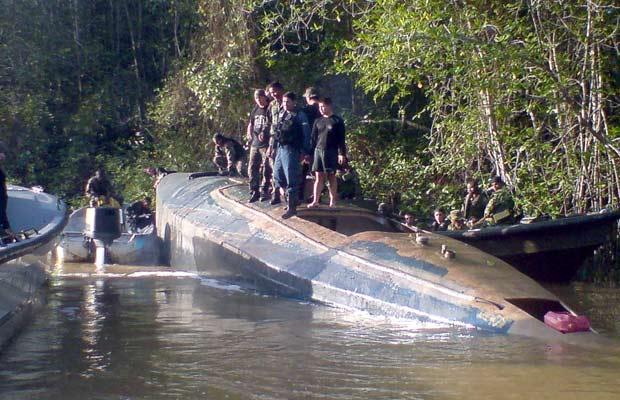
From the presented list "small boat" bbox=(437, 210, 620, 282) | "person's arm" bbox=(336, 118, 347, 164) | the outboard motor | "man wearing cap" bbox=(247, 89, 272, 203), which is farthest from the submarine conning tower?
"small boat" bbox=(437, 210, 620, 282)

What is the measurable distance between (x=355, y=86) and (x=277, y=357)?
32.4 ft

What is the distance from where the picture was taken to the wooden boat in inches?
380

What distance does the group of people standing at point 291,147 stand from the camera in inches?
490

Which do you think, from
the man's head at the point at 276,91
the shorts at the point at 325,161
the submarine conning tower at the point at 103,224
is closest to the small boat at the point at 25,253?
the submarine conning tower at the point at 103,224

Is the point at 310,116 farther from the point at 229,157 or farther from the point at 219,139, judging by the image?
the point at 229,157

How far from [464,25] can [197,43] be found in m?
9.03

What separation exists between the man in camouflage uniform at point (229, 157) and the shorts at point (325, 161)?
3.58 metres

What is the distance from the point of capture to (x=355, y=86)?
58.3 ft

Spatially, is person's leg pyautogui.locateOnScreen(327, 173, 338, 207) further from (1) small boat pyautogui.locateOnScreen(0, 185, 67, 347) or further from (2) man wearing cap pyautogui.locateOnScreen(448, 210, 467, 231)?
(1) small boat pyautogui.locateOnScreen(0, 185, 67, 347)

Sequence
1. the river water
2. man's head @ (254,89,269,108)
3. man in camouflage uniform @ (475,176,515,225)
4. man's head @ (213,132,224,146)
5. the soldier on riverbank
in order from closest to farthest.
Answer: the river water < man's head @ (254,89,269,108) < man in camouflage uniform @ (475,176,515,225) < man's head @ (213,132,224,146) < the soldier on riverbank

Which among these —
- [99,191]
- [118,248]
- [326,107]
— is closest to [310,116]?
[326,107]

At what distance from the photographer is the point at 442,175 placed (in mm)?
17734

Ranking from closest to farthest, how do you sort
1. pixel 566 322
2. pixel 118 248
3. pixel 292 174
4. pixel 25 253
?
pixel 566 322, pixel 25 253, pixel 292 174, pixel 118 248

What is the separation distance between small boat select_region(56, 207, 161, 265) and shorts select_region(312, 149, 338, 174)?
176 inches
